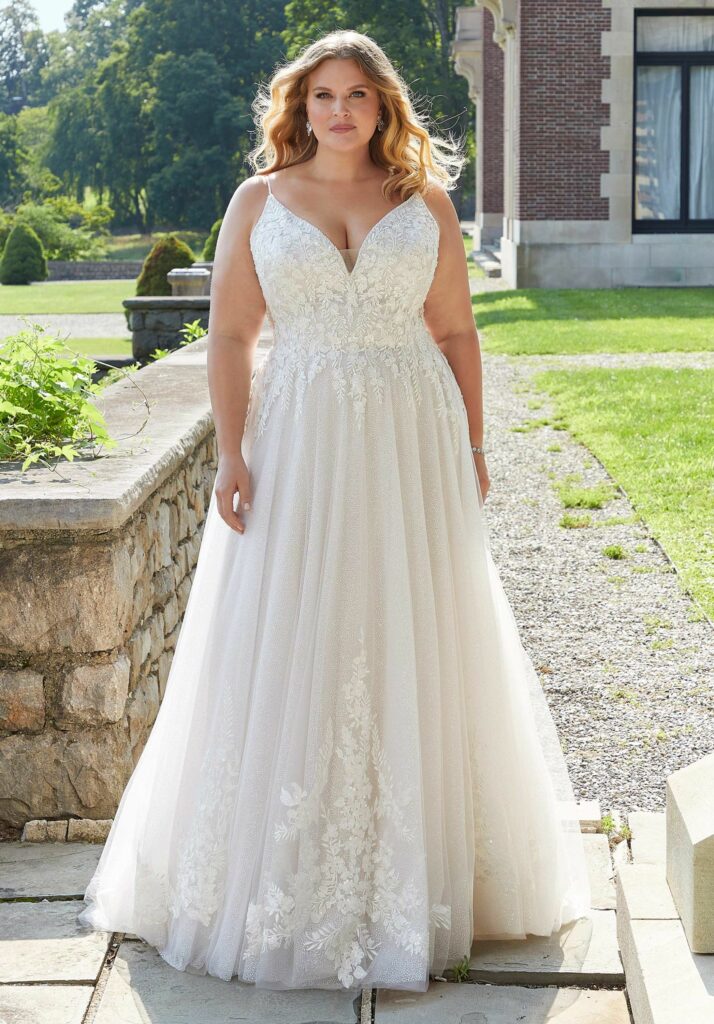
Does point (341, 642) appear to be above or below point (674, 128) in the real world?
below

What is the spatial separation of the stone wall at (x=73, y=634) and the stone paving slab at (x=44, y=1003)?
0.75 meters

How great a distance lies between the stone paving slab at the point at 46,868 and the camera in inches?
121

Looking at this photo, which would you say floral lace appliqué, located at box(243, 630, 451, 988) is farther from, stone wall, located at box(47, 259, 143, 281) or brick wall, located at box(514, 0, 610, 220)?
stone wall, located at box(47, 259, 143, 281)

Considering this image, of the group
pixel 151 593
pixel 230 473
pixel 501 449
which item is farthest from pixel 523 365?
pixel 230 473

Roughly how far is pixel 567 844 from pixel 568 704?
1.52m

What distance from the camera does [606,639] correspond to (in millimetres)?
5062

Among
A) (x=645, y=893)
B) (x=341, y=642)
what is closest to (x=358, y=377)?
(x=341, y=642)

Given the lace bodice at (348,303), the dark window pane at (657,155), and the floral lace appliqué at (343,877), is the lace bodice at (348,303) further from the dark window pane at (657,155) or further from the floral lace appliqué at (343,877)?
the dark window pane at (657,155)

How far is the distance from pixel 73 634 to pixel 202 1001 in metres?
1.02

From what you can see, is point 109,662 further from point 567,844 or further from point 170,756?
point 567,844

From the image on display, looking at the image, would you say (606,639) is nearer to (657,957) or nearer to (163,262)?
(657,957)

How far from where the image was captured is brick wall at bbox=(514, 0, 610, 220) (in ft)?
64.5

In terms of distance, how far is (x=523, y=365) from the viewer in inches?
510

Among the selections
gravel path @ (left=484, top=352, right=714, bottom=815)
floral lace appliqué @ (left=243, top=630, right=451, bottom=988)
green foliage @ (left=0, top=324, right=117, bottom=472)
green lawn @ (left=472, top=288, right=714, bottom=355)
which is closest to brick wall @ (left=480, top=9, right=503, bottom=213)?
green lawn @ (left=472, top=288, right=714, bottom=355)
